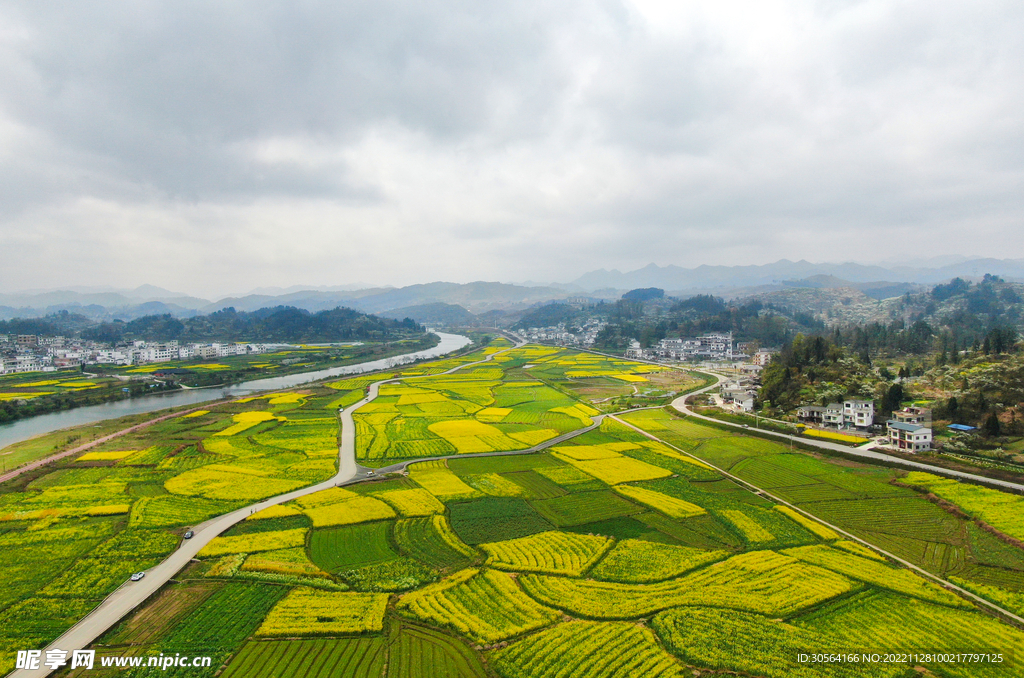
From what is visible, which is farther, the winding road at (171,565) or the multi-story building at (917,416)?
the multi-story building at (917,416)

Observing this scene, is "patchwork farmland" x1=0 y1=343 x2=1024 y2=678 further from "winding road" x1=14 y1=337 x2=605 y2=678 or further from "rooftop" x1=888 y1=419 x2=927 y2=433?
"rooftop" x1=888 y1=419 x2=927 y2=433

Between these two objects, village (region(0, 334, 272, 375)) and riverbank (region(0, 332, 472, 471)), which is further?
village (region(0, 334, 272, 375))

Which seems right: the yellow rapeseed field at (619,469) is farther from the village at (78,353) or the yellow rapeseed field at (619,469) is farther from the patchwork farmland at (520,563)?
the village at (78,353)

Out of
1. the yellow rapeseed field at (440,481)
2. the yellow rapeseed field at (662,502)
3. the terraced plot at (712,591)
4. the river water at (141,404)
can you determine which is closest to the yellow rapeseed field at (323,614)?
the terraced plot at (712,591)

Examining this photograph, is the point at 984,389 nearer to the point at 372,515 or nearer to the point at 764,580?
the point at 764,580

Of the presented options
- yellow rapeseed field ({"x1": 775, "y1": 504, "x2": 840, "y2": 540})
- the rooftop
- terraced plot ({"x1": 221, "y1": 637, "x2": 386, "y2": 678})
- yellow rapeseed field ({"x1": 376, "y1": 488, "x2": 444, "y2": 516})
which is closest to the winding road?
yellow rapeseed field ({"x1": 376, "y1": 488, "x2": 444, "y2": 516})

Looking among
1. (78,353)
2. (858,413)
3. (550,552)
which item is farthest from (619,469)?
(78,353)

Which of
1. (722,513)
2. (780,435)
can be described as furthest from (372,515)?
(780,435)

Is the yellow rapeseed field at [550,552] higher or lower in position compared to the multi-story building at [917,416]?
lower
